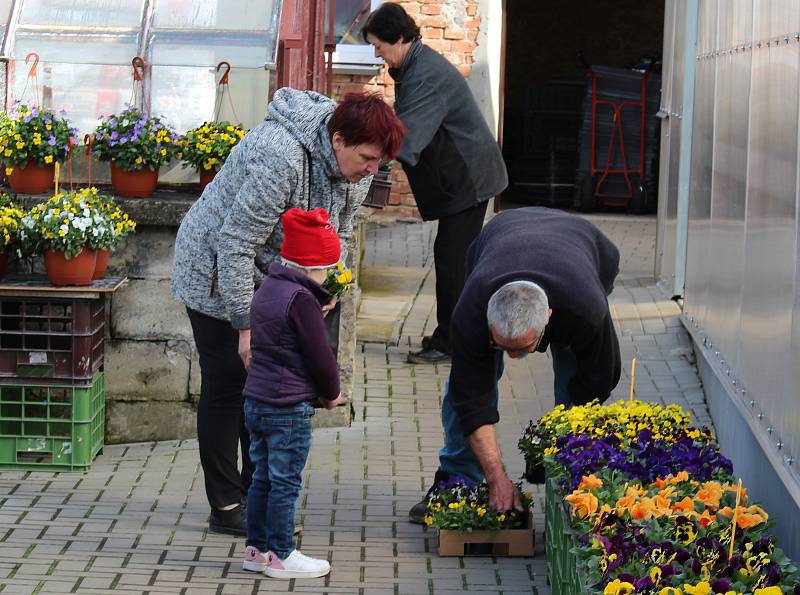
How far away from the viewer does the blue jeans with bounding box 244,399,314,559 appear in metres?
4.63

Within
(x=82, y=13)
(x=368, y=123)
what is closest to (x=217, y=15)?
(x=82, y=13)

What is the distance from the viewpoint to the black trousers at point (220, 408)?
5039 millimetres

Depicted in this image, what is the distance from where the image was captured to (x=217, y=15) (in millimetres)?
7016

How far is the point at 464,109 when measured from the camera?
291 inches

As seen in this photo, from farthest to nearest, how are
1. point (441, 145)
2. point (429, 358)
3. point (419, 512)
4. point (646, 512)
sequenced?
1. point (429, 358)
2. point (441, 145)
3. point (419, 512)
4. point (646, 512)

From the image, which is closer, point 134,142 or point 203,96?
point 134,142

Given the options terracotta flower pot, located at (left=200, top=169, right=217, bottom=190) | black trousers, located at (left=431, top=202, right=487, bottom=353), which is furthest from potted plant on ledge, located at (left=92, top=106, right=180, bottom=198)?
black trousers, located at (left=431, top=202, right=487, bottom=353)

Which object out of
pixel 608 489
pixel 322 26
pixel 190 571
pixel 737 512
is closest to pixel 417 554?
pixel 190 571

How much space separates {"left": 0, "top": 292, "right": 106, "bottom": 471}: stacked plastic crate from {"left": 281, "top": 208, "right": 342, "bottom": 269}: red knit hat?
1.72 meters

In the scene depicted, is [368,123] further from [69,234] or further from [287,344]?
[69,234]

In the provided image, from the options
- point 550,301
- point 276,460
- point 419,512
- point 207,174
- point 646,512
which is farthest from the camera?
point 207,174

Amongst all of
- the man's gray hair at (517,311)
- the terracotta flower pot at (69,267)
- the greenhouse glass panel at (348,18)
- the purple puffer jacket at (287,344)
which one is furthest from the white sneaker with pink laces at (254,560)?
the greenhouse glass panel at (348,18)

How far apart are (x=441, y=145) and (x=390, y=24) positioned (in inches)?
27.4

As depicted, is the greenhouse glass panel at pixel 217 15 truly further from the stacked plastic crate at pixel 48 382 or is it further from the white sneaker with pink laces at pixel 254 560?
the white sneaker with pink laces at pixel 254 560
